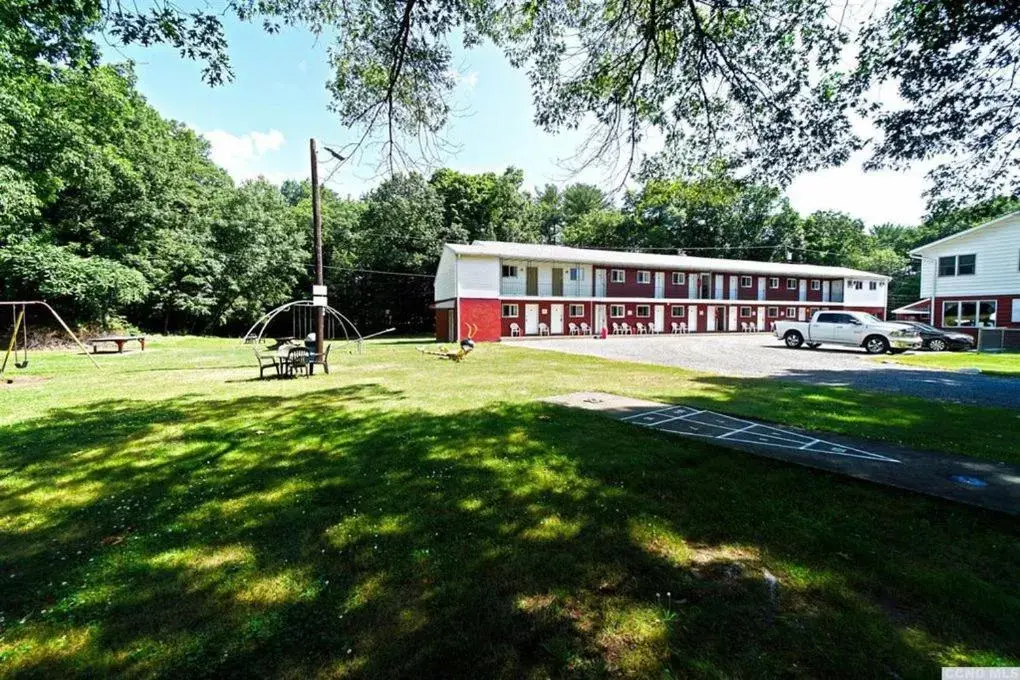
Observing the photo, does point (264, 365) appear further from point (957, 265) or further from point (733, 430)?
point (957, 265)

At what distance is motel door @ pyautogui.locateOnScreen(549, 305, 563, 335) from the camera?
32.8 m

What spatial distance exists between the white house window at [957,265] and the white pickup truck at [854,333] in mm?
11803

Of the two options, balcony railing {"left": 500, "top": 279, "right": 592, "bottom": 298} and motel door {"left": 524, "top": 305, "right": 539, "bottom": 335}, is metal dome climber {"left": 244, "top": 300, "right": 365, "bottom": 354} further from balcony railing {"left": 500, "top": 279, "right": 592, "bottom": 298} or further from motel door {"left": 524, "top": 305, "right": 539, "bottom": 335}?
motel door {"left": 524, "top": 305, "right": 539, "bottom": 335}

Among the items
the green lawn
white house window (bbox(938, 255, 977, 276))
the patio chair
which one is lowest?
the green lawn

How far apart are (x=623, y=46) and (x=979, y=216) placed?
837 cm

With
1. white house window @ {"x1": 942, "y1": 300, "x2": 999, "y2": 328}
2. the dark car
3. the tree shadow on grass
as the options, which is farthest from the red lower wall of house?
white house window @ {"x1": 942, "y1": 300, "x2": 999, "y2": 328}

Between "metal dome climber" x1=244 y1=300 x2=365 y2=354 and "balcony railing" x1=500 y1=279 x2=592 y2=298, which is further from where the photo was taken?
"balcony railing" x1=500 y1=279 x2=592 y2=298

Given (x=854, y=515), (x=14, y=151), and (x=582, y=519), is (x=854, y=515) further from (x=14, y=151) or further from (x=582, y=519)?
(x=14, y=151)

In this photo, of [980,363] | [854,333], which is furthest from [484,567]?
[854,333]

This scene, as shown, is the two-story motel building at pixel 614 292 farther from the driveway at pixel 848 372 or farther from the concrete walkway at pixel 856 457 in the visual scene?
the concrete walkway at pixel 856 457

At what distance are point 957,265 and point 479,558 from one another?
3783 centimetres

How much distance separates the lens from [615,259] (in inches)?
1372

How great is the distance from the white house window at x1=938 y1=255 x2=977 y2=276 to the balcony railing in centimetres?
2207

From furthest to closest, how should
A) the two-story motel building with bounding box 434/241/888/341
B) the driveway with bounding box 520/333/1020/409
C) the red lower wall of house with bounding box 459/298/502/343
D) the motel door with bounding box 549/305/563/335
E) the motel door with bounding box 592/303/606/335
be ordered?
the motel door with bounding box 592/303/606/335 < the motel door with bounding box 549/305/563/335 < the two-story motel building with bounding box 434/241/888/341 < the red lower wall of house with bounding box 459/298/502/343 < the driveway with bounding box 520/333/1020/409
